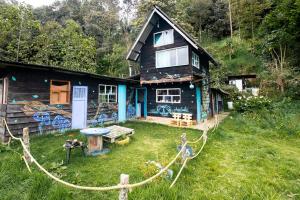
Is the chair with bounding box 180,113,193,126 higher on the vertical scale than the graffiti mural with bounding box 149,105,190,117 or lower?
lower

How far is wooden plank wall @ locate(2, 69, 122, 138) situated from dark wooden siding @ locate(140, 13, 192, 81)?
6.26 metres

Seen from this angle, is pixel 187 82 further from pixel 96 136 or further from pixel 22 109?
pixel 22 109

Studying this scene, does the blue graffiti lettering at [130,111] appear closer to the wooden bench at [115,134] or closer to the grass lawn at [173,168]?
the wooden bench at [115,134]

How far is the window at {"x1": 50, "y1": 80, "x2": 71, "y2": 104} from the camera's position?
32.6ft

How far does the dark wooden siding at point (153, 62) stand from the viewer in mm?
14049

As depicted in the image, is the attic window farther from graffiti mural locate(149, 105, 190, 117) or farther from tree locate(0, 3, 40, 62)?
tree locate(0, 3, 40, 62)

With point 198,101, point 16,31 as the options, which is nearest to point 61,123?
point 198,101

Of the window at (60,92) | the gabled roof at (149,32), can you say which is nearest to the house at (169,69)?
the gabled roof at (149,32)

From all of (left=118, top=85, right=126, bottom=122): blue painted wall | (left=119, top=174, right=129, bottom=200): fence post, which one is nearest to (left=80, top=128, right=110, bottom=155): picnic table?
(left=119, top=174, right=129, bottom=200): fence post

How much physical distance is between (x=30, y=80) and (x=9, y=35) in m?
18.1

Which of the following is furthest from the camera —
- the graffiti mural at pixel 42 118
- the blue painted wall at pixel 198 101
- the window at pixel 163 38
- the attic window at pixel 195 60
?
the window at pixel 163 38

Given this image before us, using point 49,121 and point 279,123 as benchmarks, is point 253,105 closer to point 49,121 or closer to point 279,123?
point 279,123

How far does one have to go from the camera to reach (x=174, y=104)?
1497 cm

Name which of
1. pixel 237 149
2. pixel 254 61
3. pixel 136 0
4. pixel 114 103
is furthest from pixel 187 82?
pixel 136 0
